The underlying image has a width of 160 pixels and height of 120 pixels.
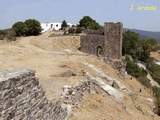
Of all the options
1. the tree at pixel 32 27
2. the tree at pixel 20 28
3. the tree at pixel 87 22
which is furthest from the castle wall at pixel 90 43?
the tree at pixel 32 27

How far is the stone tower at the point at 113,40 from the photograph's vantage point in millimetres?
37469

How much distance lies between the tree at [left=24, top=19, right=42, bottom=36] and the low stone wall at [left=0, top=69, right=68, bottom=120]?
48.0 meters

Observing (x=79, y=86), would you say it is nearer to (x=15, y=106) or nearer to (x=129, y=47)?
(x=15, y=106)

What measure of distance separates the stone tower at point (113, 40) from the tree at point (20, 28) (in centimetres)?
2299

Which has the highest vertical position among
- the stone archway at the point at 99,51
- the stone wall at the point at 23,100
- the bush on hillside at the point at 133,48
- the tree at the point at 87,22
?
the stone wall at the point at 23,100

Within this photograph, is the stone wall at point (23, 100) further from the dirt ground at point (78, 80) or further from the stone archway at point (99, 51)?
the stone archway at point (99, 51)

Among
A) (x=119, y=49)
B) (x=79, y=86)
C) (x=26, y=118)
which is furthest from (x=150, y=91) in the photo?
(x=26, y=118)

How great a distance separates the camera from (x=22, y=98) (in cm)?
1064

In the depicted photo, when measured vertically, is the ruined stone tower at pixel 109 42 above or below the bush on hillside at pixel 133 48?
above

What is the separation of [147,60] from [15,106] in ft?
183

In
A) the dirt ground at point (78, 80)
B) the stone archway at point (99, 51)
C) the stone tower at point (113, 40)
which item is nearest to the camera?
the dirt ground at point (78, 80)

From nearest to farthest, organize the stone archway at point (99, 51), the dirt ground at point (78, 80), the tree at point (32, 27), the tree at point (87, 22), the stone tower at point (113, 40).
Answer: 1. the dirt ground at point (78, 80)
2. the stone tower at point (113, 40)
3. the stone archway at point (99, 51)
4. the tree at point (87, 22)
5. the tree at point (32, 27)

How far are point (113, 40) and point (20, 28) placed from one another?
23.6 m

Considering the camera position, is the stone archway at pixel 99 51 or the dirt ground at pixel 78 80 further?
the stone archway at pixel 99 51
